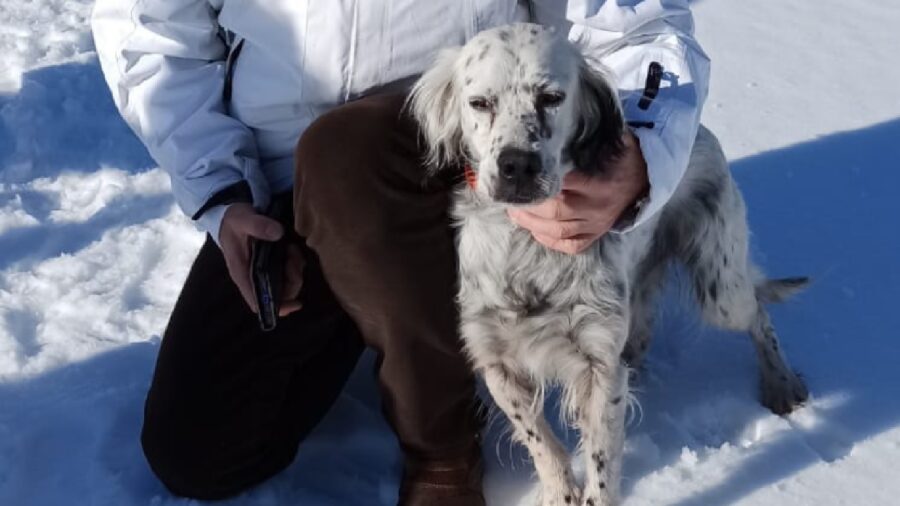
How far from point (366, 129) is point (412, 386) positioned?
63 centimetres

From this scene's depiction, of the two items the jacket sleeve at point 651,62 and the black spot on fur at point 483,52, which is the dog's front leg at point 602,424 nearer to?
the jacket sleeve at point 651,62

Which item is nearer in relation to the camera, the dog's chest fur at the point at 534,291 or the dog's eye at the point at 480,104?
the dog's eye at the point at 480,104

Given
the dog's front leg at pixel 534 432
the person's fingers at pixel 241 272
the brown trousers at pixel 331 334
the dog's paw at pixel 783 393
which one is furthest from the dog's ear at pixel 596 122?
the dog's paw at pixel 783 393

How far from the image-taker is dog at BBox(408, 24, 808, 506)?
2297 mm

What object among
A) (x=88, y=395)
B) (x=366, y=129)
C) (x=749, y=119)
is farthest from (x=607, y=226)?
(x=749, y=119)

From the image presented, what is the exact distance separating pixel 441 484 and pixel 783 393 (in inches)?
38.3

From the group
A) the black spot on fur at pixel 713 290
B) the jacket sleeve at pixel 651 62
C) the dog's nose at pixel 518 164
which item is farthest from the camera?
the black spot on fur at pixel 713 290

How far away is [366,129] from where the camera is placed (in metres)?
2.48

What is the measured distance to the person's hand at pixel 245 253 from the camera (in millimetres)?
2645

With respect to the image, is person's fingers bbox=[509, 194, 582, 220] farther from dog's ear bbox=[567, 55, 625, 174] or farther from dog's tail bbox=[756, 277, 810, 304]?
dog's tail bbox=[756, 277, 810, 304]

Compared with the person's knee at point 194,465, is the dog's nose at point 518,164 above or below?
above

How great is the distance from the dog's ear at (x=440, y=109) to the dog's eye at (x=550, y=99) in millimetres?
220

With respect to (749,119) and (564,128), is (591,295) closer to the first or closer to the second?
(564,128)

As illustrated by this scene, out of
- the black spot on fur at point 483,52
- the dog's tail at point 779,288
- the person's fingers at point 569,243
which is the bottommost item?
the dog's tail at point 779,288
